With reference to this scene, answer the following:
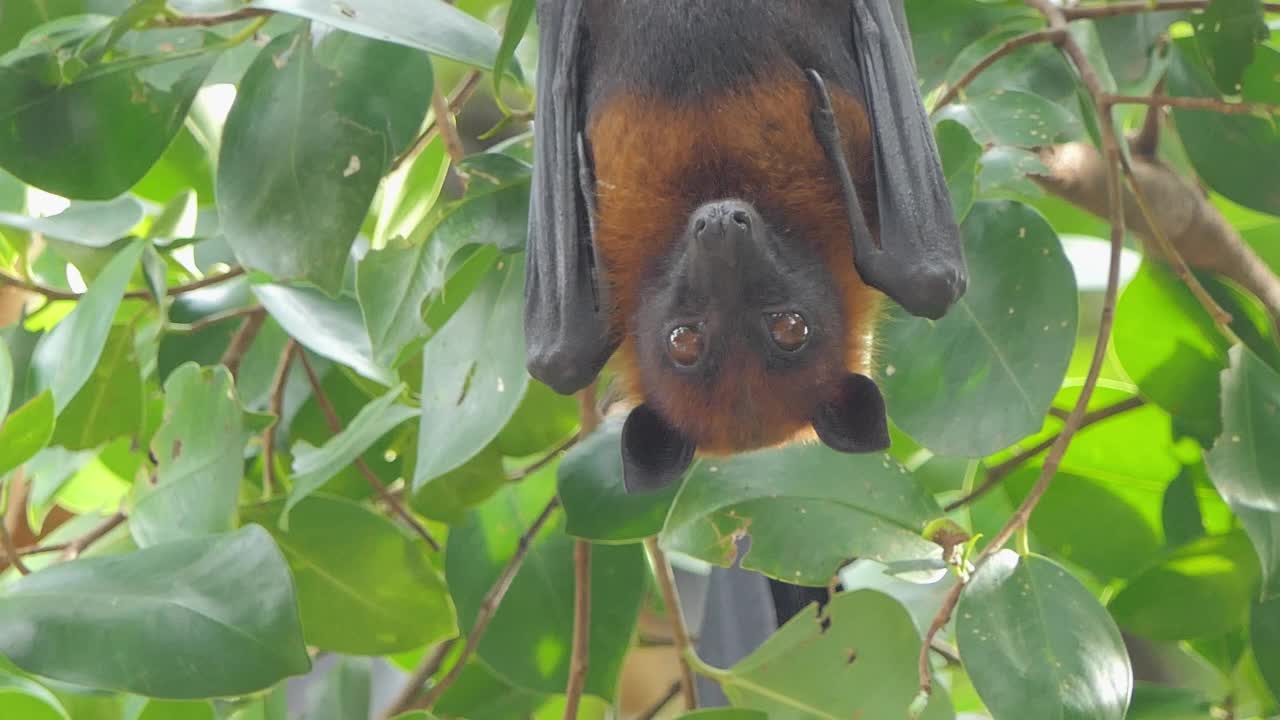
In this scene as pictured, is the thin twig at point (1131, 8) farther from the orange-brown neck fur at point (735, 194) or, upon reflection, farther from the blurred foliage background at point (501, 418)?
the orange-brown neck fur at point (735, 194)

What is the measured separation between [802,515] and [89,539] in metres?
1.30

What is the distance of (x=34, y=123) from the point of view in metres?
2.02

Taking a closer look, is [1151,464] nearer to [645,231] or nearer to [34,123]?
[645,231]

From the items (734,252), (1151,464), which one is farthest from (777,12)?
(1151,464)

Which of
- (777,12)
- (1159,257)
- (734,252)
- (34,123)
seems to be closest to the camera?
(734,252)

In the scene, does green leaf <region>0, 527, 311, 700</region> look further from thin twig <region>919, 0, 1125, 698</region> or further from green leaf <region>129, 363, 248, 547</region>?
thin twig <region>919, 0, 1125, 698</region>

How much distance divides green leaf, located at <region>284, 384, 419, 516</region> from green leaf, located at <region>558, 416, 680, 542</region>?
270 millimetres

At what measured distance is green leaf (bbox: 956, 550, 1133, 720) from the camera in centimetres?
169

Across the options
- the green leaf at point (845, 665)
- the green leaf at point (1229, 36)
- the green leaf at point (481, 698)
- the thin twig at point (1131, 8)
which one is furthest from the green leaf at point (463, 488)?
the green leaf at point (1229, 36)

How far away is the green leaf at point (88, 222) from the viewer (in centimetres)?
225

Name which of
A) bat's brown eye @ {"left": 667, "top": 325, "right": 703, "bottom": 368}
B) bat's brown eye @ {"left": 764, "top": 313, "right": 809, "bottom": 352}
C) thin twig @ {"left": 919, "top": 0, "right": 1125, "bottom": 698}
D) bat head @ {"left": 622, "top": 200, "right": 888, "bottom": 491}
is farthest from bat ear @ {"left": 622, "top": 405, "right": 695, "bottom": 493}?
thin twig @ {"left": 919, "top": 0, "right": 1125, "bottom": 698}

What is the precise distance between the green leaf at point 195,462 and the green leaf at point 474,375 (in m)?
0.29

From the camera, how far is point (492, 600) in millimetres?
2244

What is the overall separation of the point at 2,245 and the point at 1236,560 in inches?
91.9
